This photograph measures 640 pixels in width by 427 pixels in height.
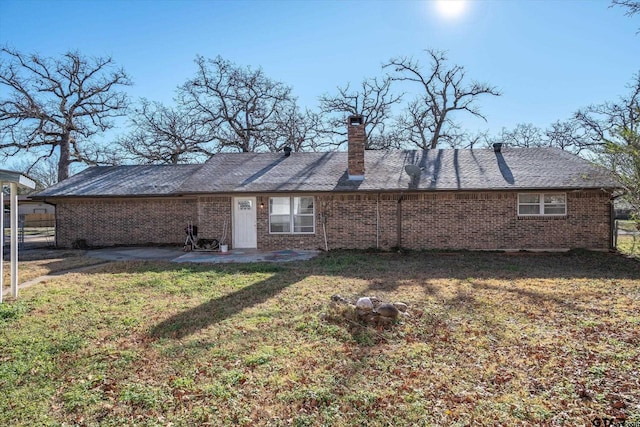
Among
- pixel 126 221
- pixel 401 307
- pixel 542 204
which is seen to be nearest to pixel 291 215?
pixel 126 221

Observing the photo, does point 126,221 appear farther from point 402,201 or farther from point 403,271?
point 403,271

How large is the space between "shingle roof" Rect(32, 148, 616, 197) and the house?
0.15ft

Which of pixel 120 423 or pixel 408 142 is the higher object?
pixel 408 142

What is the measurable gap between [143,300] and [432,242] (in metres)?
9.45

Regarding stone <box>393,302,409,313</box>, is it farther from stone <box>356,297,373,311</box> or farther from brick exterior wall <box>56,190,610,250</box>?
brick exterior wall <box>56,190,610,250</box>

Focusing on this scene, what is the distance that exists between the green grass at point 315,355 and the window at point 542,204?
4727 mm

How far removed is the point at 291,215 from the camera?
13062mm

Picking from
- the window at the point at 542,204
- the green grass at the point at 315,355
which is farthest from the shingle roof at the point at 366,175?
the green grass at the point at 315,355

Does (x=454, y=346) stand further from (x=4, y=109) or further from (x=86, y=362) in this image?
(x=4, y=109)

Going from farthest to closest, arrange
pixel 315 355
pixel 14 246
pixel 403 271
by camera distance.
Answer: pixel 403 271, pixel 14 246, pixel 315 355

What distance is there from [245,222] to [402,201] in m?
5.79

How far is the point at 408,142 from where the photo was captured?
29.9 metres

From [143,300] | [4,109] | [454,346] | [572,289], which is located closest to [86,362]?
[143,300]

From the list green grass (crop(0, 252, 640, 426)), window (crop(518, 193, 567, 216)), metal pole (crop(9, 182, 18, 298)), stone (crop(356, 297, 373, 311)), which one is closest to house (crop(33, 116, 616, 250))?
window (crop(518, 193, 567, 216))
